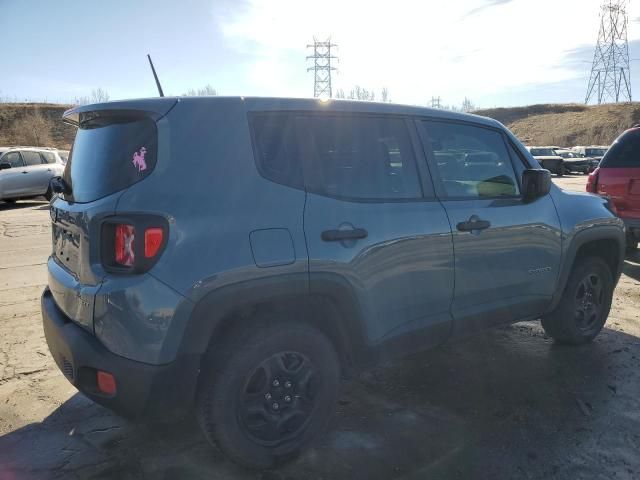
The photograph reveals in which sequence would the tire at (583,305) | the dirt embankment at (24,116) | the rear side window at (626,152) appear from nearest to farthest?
1. the tire at (583,305)
2. the rear side window at (626,152)
3. the dirt embankment at (24,116)

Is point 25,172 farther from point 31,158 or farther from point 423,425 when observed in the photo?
point 423,425

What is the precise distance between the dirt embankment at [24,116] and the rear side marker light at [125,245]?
2233 inches

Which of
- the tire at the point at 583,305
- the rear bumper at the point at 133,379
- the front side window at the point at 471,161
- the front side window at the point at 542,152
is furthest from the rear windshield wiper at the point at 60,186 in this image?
the front side window at the point at 542,152

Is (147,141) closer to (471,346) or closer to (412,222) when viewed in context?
(412,222)

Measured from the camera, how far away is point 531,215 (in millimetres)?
3689

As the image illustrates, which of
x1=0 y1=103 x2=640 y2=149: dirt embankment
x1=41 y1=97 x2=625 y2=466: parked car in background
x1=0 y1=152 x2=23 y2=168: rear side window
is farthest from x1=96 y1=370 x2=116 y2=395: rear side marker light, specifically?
x1=0 y1=103 x2=640 y2=149: dirt embankment

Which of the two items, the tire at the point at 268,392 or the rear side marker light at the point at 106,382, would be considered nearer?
the rear side marker light at the point at 106,382

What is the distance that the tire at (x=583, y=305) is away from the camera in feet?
13.9

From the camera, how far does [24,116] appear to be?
196 feet

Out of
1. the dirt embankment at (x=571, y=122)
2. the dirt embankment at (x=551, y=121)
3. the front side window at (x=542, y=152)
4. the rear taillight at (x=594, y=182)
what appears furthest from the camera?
the dirt embankment at (x=571, y=122)

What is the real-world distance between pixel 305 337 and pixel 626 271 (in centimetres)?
601

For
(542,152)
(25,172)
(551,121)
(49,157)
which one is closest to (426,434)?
(25,172)

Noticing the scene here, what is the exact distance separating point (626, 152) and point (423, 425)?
603 cm

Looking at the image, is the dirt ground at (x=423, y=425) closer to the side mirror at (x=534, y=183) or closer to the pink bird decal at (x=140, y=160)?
the side mirror at (x=534, y=183)
